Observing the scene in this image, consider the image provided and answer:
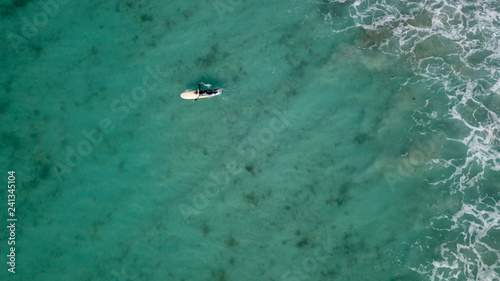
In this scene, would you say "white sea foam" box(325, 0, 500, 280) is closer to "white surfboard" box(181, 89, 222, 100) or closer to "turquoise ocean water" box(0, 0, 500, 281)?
"turquoise ocean water" box(0, 0, 500, 281)

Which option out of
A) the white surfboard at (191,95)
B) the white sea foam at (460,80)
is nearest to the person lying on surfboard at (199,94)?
the white surfboard at (191,95)

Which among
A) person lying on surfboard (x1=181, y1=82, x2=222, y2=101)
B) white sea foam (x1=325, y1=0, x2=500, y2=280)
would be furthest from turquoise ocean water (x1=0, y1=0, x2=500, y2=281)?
person lying on surfboard (x1=181, y1=82, x2=222, y2=101)

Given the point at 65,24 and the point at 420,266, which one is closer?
the point at 420,266

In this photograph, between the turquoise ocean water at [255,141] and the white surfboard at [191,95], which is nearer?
the turquoise ocean water at [255,141]

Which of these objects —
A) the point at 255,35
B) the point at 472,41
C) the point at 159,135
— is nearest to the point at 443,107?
the point at 472,41

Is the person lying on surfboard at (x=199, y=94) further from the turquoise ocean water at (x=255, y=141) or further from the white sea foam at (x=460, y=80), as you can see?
the white sea foam at (x=460, y=80)

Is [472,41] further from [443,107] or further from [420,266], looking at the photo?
[420,266]
